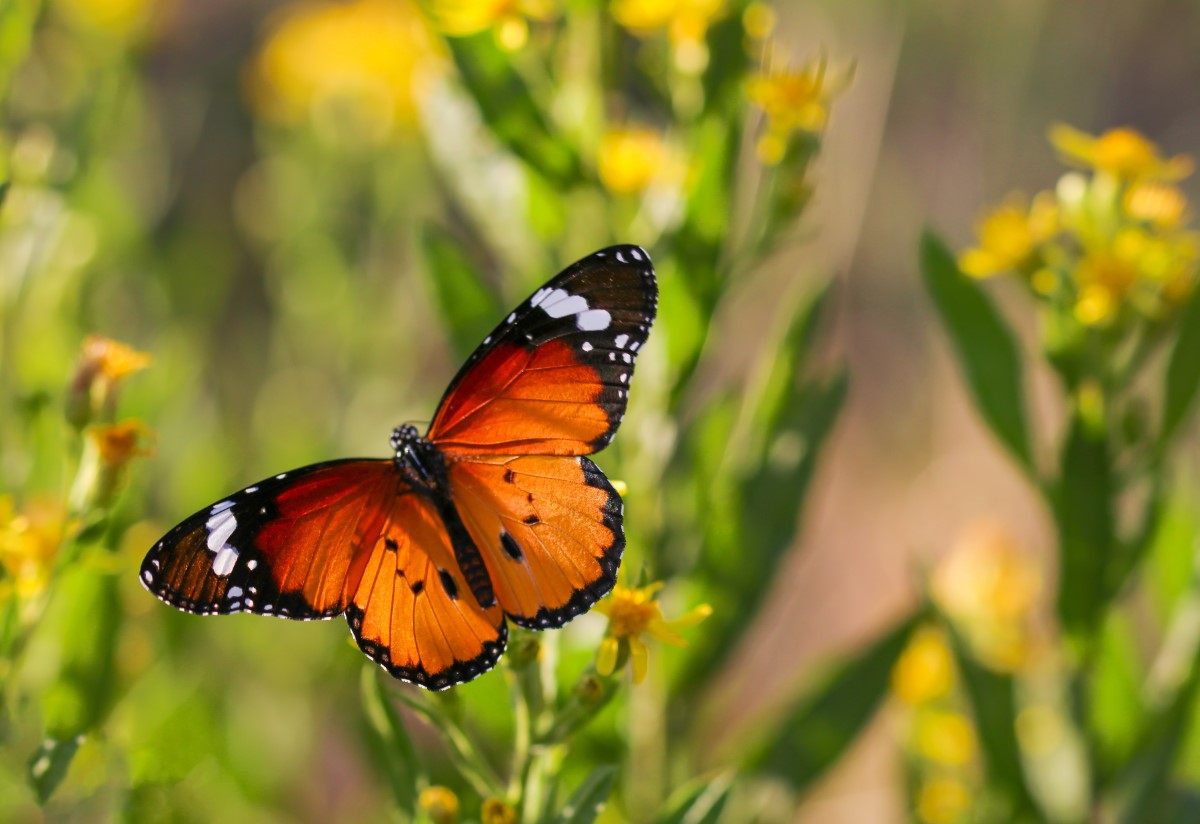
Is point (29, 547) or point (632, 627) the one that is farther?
point (29, 547)

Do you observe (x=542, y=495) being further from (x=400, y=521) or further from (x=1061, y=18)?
(x=1061, y=18)

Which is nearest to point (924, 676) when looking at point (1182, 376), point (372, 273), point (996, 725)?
point (996, 725)

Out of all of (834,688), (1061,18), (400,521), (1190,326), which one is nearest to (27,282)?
(400,521)

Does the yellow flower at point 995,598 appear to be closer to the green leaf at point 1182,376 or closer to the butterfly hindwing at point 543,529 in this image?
the green leaf at point 1182,376

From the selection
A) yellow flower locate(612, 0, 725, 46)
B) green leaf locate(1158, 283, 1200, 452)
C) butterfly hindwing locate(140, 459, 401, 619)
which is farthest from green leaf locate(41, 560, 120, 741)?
green leaf locate(1158, 283, 1200, 452)

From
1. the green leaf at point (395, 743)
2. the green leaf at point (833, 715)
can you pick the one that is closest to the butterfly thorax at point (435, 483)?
the green leaf at point (395, 743)

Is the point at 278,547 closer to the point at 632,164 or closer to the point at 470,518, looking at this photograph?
the point at 470,518
